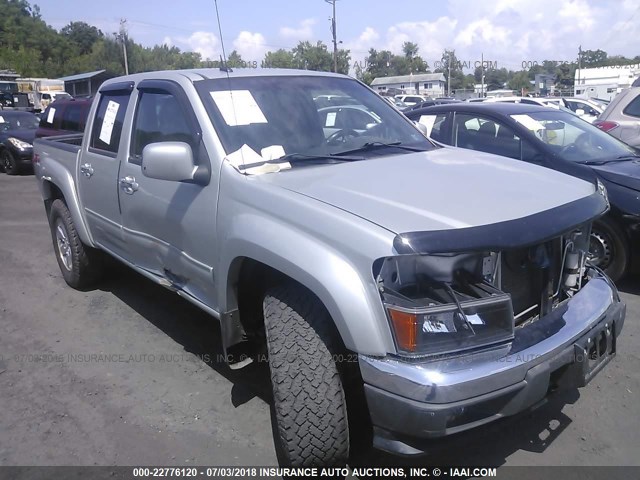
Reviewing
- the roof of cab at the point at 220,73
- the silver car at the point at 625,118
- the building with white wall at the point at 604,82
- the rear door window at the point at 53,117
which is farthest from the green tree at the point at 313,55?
the roof of cab at the point at 220,73

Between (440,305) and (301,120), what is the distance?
1.67 metres

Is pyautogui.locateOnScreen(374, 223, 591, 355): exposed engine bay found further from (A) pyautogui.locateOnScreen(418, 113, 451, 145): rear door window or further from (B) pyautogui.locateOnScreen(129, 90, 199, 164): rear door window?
(A) pyautogui.locateOnScreen(418, 113, 451, 145): rear door window

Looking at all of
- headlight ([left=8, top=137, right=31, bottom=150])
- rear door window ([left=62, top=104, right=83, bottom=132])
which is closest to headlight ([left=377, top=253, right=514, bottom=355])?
rear door window ([left=62, top=104, right=83, bottom=132])

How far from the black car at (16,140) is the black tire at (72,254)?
30.5ft

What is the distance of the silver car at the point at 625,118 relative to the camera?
7648mm

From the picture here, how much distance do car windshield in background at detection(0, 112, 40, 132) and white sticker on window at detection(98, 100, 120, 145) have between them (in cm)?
1188

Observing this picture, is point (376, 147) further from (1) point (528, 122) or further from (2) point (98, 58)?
(2) point (98, 58)

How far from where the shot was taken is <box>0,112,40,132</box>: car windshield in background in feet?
47.6

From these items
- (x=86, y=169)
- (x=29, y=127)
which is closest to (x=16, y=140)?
(x=29, y=127)

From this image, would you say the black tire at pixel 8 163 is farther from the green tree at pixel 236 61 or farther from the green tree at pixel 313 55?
the green tree at pixel 313 55

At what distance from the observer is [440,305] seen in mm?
2193

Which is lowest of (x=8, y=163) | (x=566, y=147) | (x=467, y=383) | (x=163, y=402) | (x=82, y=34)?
(x=163, y=402)

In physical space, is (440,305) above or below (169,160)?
below

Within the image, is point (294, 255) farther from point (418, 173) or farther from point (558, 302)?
point (558, 302)
